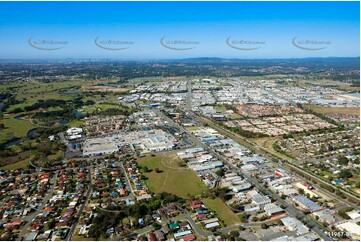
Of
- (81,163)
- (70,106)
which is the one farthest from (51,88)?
(81,163)

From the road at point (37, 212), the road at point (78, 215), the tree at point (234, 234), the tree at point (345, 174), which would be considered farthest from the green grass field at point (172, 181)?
the tree at point (345, 174)

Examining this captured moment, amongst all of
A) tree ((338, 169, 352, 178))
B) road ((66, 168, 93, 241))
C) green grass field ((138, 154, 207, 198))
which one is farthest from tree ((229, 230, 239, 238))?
tree ((338, 169, 352, 178))

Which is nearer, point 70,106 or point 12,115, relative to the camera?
point 12,115

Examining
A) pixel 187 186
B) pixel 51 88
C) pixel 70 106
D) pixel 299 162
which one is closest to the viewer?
pixel 187 186

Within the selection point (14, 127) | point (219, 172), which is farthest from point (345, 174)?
point (14, 127)

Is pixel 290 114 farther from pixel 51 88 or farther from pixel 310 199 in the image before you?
pixel 51 88
